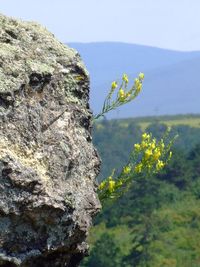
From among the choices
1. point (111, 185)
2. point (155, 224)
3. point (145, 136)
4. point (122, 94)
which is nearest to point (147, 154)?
point (145, 136)

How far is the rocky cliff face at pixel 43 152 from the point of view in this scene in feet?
17.4

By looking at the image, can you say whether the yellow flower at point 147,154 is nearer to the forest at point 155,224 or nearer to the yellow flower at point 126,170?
the yellow flower at point 126,170

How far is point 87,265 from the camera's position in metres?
45.9

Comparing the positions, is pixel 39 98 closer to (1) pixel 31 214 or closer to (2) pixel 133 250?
(1) pixel 31 214

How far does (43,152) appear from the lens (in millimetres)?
5594

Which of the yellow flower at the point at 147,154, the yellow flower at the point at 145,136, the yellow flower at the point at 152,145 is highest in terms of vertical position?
the yellow flower at the point at 145,136

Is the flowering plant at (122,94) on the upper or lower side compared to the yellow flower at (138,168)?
upper

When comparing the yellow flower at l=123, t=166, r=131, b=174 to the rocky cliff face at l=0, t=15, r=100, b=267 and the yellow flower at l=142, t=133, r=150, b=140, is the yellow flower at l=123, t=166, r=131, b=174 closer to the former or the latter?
the yellow flower at l=142, t=133, r=150, b=140

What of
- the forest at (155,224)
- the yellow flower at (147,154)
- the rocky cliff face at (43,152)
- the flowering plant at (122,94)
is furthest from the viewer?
the forest at (155,224)

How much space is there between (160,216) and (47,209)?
170 feet

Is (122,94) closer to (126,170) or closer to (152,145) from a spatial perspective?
(152,145)

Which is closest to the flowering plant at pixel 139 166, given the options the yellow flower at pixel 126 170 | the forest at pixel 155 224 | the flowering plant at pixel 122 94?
the yellow flower at pixel 126 170

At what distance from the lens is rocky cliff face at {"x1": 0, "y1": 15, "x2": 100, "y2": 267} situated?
529cm

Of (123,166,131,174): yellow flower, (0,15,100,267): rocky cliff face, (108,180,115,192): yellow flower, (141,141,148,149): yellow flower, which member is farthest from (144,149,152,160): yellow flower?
(0,15,100,267): rocky cliff face
